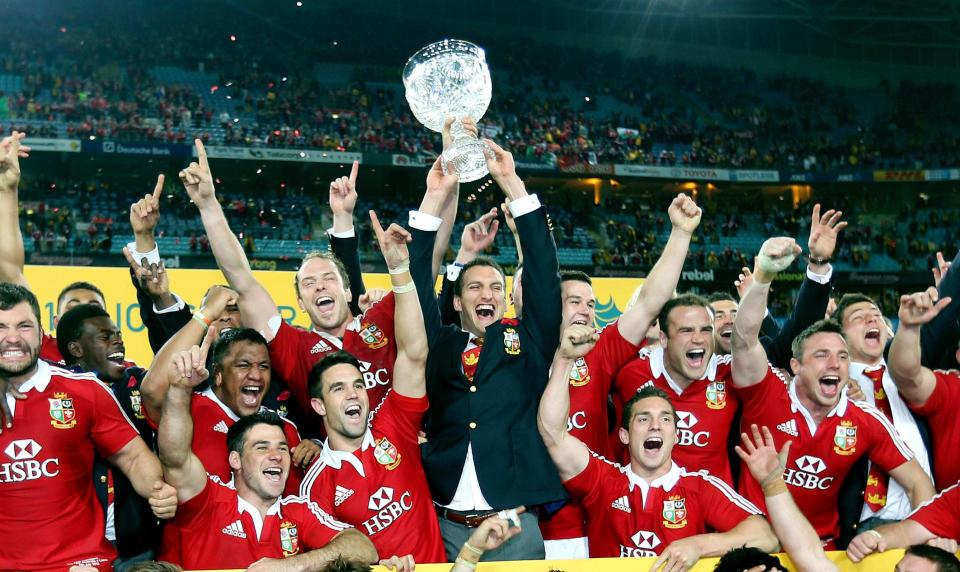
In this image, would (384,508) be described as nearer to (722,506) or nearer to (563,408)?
(563,408)

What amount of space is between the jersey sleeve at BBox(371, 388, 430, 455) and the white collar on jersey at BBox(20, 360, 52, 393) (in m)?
1.47

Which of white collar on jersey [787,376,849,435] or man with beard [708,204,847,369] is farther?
man with beard [708,204,847,369]

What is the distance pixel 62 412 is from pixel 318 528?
3.95 feet

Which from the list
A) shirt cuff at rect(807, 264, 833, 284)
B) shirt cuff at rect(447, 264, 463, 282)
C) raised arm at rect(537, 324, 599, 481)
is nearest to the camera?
raised arm at rect(537, 324, 599, 481)

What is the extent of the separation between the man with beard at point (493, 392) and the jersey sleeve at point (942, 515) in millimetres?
1716

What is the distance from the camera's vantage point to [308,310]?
5578 millimetres

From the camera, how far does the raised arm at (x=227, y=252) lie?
16.6 ft

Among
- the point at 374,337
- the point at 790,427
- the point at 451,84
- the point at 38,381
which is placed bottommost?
the point at 790,427

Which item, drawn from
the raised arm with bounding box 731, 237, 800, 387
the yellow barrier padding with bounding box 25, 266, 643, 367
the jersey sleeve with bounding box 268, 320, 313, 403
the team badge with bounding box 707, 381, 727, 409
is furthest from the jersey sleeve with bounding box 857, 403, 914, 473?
the yellow barrier padding with bounding box 25, 266, 643, 367

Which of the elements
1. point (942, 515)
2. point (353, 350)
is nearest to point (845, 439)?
point (942, 515)

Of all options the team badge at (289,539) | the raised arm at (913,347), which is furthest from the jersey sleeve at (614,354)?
the team badge at (289,539)

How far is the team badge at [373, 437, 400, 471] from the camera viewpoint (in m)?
4.39

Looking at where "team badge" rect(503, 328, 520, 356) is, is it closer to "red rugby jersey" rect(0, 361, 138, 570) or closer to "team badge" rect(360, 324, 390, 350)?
"team badge" rect(360, 324, 390, 350)

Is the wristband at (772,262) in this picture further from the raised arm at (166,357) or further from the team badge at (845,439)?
the raised arm at (166,357)
